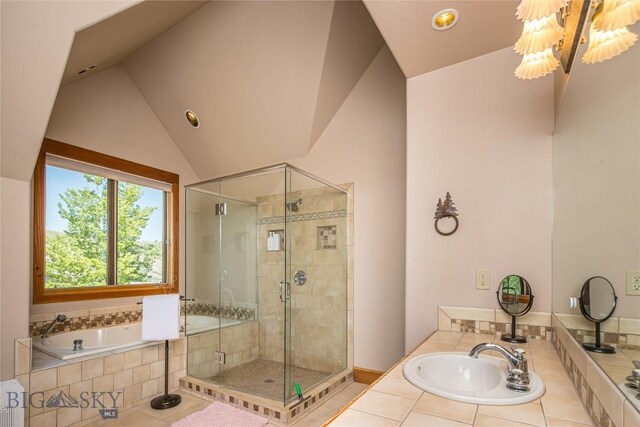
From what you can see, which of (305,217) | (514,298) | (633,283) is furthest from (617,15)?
(305,217)

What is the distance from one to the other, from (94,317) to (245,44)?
278 cm

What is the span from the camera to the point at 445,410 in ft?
3.38

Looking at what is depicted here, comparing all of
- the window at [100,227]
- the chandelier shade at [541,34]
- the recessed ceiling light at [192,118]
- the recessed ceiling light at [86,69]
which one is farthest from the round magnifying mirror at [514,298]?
the recessed ceiling light at [86,69]

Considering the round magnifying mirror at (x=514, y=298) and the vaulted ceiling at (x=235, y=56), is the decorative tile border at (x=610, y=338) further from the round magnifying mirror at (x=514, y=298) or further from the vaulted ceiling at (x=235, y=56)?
the vaulted ceiling at (x=235, y=56)

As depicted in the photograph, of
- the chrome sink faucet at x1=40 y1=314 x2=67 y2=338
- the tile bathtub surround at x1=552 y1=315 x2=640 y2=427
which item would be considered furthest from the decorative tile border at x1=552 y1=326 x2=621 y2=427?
the chrome sink faucet at x1=40 y1=314 x2=67 y2=338

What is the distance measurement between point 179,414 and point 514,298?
2438mm

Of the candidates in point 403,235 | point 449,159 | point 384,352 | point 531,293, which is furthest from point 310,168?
point 531,293

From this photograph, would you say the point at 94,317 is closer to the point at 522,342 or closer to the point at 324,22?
the point at 324,22

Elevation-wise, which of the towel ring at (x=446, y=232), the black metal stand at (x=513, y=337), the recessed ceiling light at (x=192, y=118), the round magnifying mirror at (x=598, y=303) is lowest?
the black metal stand at (x=513, y=337)

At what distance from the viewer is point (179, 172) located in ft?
13.2

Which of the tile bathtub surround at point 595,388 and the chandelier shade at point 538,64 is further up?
the chandelier shade at point 538,64

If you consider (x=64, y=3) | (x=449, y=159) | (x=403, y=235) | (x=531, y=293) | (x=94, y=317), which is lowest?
(x=94, y=317)

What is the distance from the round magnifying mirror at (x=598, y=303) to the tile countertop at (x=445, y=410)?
0.20 metres

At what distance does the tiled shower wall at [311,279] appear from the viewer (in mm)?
2914
